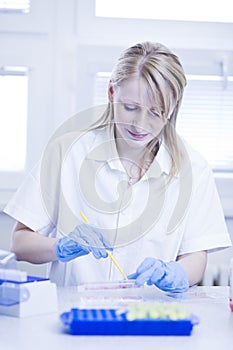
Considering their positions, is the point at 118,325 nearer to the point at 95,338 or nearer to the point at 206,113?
the point at 95,338

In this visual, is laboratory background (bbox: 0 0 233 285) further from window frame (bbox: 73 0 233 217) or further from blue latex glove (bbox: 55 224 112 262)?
blue latex glove (bbox: 55 224 112 262)

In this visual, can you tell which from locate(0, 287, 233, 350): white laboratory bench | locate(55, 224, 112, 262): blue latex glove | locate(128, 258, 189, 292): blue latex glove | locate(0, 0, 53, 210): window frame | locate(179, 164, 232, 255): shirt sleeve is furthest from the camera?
locate(0, 0, 53, 210): window frame

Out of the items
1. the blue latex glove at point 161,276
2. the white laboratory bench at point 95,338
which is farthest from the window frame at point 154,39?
the white laboratory bench at point 95,338

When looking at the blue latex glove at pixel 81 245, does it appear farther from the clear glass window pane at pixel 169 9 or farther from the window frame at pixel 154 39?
the clear glass window pane at pixel 169 9

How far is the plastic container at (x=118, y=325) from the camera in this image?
1117 mm

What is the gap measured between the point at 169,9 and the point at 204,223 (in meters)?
0.93

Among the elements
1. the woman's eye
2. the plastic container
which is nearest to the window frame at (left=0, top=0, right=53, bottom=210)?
the woman's eye

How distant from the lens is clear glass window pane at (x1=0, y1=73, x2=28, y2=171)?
2312 millimetres

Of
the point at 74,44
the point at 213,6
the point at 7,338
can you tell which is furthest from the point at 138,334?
the point at 213,6

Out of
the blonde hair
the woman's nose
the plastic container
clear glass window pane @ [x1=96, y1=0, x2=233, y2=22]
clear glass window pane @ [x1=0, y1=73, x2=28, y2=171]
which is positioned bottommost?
the plastic container

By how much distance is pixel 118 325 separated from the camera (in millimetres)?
1122

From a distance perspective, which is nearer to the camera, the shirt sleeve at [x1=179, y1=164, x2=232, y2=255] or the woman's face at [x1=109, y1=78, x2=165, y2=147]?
the woman's face at [x1=109, y1=78, x2=165, y2=147]

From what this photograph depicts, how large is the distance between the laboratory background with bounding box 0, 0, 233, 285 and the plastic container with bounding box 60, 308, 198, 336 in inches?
43.1

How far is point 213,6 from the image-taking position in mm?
2373
